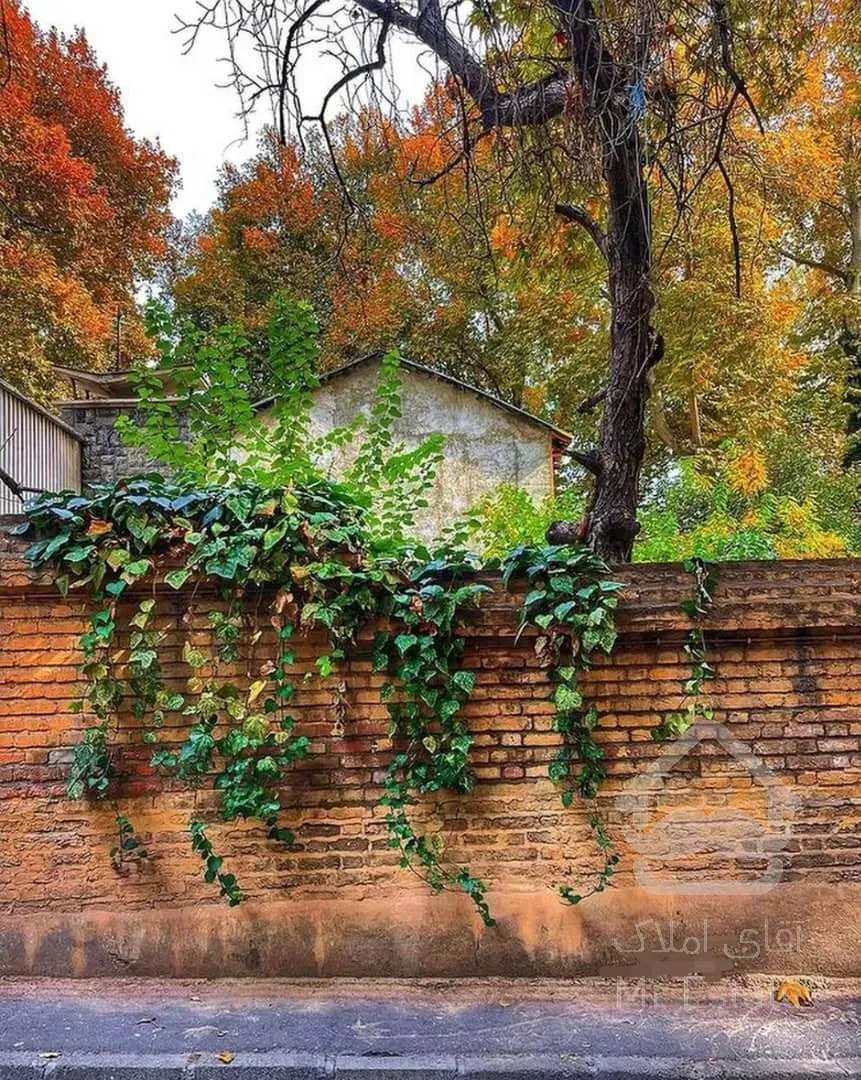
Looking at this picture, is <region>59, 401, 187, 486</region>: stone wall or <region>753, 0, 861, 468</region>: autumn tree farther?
<region>59, 401, 187, 486</region>: stone wall

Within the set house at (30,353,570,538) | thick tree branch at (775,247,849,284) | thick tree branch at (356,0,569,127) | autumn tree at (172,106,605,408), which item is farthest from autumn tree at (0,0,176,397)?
thick tree branch at (775,247,849,284)

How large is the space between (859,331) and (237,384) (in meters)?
15.3

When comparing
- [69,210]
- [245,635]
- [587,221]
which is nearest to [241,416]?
[245,635]

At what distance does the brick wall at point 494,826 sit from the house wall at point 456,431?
902 centimetres

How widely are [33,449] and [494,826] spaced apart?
8766 mm

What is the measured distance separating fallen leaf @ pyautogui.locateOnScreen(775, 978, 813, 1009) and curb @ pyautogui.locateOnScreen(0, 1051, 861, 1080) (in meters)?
0.42

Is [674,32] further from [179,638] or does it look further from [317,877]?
[317,877]

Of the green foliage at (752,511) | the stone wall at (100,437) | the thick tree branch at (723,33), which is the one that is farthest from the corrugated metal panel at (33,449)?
the thick tree branch at (723,33)

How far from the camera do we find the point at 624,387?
15.5 feet

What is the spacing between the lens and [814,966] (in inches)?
139

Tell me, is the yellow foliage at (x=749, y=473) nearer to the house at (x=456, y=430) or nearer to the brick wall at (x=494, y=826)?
the house at (x=456, y=430)

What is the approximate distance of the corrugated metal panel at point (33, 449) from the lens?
8.55 m

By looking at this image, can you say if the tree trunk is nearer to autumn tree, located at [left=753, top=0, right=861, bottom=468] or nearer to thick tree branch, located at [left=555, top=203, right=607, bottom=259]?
thick tree branch, located at [left=555, top=203, right=607, bottom=259]
